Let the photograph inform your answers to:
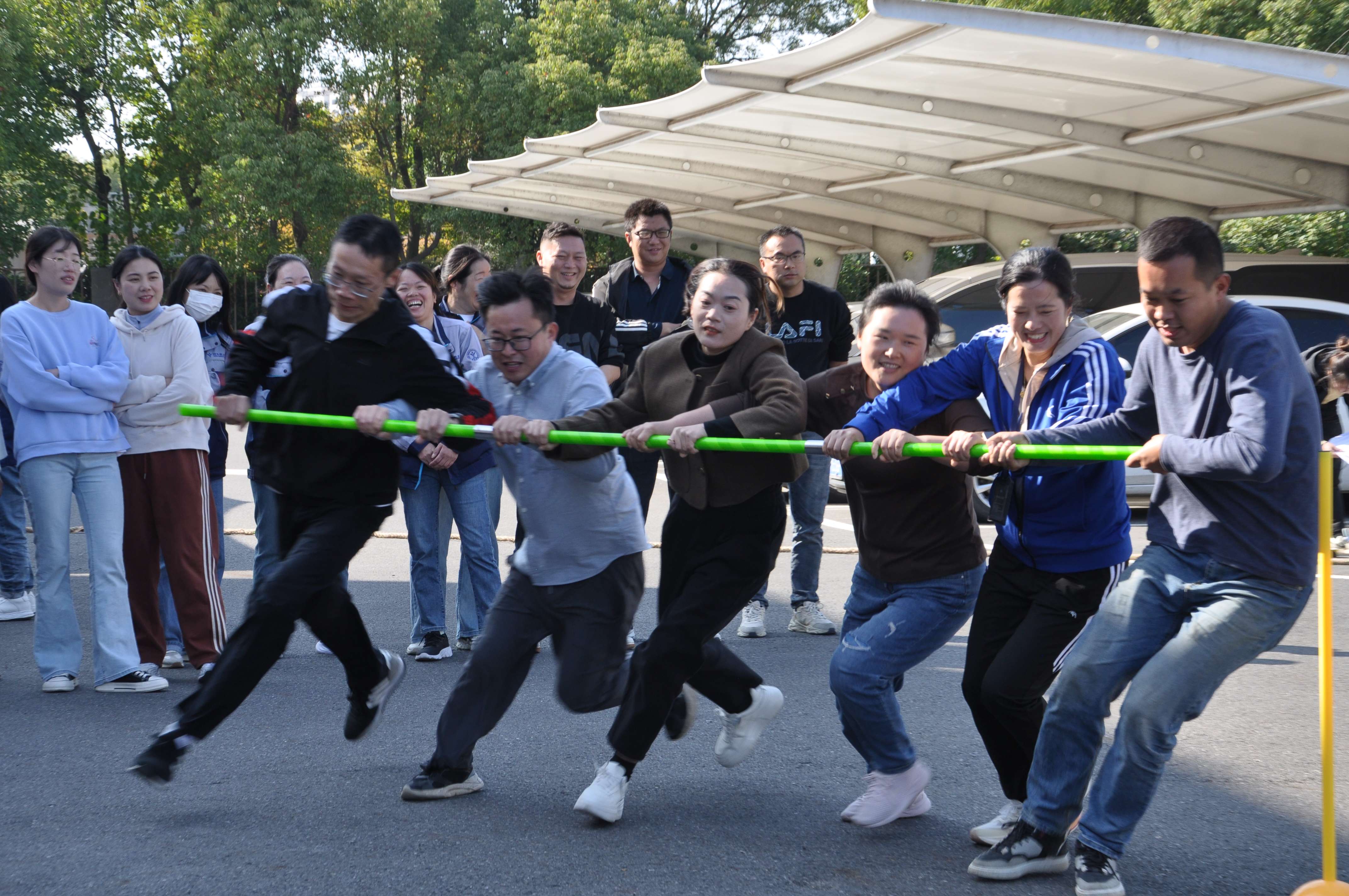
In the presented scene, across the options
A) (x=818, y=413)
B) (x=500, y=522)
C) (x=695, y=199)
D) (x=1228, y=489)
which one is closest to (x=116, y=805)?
(x=818, y=413)

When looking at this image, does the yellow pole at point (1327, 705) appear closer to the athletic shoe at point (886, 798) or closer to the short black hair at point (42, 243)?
the athletic shoe at point (886, 798)

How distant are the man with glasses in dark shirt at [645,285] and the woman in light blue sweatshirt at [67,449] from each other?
2428 mm

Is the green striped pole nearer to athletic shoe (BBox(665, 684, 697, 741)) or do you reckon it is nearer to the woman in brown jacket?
the woman in brown jacket

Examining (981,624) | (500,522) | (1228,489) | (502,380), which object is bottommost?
(500,522)

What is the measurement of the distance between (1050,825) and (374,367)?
2.52 metres

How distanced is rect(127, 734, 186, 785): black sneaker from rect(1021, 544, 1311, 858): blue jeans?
2.47m

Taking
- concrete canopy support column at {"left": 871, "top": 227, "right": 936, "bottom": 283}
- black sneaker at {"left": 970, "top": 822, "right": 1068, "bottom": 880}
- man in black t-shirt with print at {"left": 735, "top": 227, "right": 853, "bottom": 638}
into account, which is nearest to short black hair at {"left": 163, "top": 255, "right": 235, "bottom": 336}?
man in black t-shirt with print at {"left": 735, "top": 227, "right": 853, "bottom": 638}

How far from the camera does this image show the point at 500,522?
9.90 meters

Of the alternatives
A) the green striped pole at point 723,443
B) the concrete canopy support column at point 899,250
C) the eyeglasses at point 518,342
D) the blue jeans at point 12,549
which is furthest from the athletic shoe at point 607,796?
the concrete canopy support column at point 899,250

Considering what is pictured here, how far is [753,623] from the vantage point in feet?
21.3

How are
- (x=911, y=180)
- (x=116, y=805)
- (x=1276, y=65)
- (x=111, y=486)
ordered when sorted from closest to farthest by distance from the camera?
(x=116, y=805), (x=111, y=486), (x=1276, y=65), (x=911, y=180)

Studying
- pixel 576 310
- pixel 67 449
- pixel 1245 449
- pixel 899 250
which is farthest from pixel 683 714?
pixel 899 250

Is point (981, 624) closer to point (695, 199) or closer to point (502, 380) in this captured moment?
point (502, 380)

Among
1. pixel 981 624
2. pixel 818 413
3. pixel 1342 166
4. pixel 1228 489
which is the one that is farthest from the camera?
pixel 1342 166
